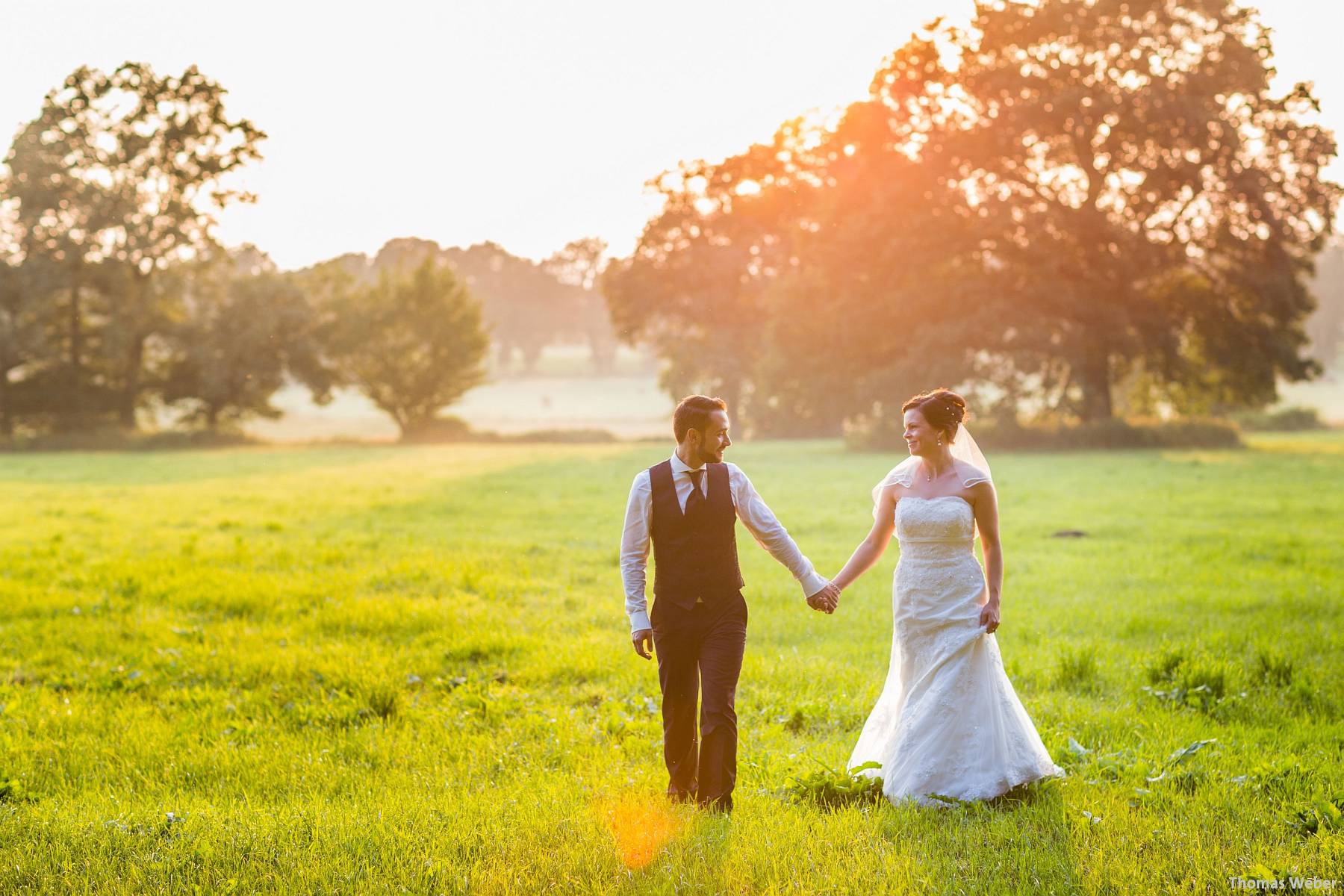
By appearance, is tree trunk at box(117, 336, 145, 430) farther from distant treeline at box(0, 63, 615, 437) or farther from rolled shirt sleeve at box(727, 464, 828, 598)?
rolled shirt sleeve at box(727, 464, 828, 598)

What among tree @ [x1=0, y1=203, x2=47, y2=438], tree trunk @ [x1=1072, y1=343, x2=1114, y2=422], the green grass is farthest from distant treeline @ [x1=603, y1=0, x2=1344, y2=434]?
tree @ [x1=0, y1=203, x2=47, y2=438]

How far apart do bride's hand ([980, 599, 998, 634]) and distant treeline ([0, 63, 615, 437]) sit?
5619cm

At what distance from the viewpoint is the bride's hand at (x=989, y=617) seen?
5953 millimetres

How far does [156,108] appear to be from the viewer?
56188mm

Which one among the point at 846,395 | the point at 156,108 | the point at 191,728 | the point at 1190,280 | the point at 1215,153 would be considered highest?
the point at 156,108

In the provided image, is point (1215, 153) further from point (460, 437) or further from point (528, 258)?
point (528, 258)

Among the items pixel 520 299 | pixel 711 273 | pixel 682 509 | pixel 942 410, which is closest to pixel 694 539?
pixel 682 509

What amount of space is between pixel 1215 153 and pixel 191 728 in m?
39.2

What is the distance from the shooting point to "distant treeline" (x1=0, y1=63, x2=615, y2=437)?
175 ft

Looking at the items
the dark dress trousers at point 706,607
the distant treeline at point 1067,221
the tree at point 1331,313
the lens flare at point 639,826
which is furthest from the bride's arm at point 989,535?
the tree at point 1331,313

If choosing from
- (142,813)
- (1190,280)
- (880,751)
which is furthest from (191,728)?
(1190,280)

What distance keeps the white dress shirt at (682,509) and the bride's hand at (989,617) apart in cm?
99

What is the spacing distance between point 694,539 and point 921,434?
149 centimetres

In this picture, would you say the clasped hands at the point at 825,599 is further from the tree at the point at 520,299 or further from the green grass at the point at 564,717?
the tree at the point at 520,299
